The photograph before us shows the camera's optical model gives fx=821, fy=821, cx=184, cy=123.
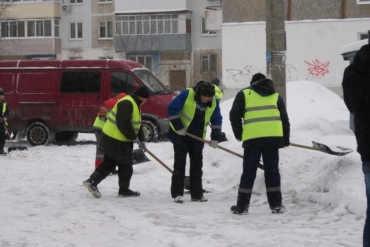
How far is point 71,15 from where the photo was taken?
2330 inches

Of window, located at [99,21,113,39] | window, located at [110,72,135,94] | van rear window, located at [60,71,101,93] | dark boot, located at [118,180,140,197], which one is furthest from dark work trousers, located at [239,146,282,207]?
window, located at [99,21,113,39]

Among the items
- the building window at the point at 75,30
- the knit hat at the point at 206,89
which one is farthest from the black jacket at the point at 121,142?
the building window at the point at 75,30

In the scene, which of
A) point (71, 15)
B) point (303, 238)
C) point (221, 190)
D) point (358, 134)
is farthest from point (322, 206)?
point (71, 15)

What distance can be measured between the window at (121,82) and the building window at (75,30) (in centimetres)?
3920

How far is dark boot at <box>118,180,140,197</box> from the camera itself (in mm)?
10969

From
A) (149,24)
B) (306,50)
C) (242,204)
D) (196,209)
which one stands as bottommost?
(196,209)

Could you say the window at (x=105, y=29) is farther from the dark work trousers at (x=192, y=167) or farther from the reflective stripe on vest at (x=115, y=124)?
the dark work trousers at (x=192, y=167)

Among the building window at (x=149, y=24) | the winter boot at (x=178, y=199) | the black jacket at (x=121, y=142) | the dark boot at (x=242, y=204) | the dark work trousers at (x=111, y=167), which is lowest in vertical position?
the winter boot at (x=178, y=199)

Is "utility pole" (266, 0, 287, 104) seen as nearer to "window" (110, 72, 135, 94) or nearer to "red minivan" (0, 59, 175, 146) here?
"red minivan" (0, 59, 175, 146)

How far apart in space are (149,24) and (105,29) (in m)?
5.42

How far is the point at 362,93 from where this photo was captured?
583 cm

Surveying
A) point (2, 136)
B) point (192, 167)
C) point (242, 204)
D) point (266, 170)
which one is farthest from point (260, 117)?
point (2, 136)

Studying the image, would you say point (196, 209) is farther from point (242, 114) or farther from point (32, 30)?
point (32, 30)

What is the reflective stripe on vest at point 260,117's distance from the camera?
29.9 ft
